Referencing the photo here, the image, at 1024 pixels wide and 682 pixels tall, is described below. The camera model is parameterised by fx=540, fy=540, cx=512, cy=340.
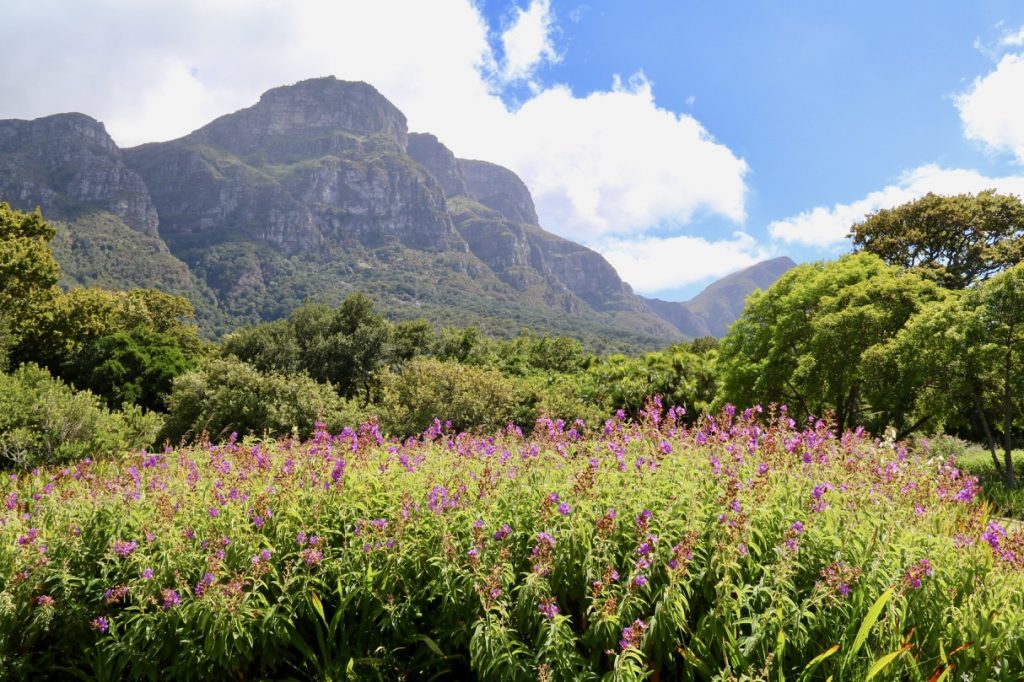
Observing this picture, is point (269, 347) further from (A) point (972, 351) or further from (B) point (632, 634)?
(B) point (632, 634)

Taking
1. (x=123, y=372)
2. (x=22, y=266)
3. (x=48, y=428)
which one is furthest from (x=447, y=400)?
(x=123, y=372)

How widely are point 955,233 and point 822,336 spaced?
1474cm

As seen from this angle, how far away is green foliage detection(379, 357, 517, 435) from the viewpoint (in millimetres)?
16562

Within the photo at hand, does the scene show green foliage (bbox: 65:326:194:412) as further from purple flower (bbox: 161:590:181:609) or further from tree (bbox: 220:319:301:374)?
purple flower (bbox: 161:590:181:609)

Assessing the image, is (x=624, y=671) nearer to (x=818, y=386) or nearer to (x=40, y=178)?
(x=818, y=386)

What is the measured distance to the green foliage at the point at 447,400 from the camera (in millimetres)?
16562

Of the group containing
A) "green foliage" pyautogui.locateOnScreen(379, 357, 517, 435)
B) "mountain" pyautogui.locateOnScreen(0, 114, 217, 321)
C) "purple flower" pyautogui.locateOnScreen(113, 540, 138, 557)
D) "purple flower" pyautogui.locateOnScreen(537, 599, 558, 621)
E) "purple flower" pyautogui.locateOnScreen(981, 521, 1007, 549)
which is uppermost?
"mountain" pyautogui.locateOnScreen(0, 114, 217, 321)

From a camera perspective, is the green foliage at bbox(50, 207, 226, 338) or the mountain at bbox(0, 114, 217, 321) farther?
the mountain at bbox(0, 114, 217, 321)

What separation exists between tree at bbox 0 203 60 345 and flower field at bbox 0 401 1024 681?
23299 millimetres

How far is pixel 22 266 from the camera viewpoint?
2097 centimetres

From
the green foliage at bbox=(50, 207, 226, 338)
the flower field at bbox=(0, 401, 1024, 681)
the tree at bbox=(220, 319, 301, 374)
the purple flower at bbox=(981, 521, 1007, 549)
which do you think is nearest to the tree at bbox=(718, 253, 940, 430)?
the purple flower at bbox=(981, 521, 1007, 549)

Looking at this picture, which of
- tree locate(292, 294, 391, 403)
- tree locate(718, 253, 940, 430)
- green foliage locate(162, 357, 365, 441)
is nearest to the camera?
tree locate(718, 253, 940, 430)

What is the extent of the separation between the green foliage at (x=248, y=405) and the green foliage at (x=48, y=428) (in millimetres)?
3952

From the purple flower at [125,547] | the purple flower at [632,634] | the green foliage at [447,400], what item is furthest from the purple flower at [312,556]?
the green foliage at [447,400]
